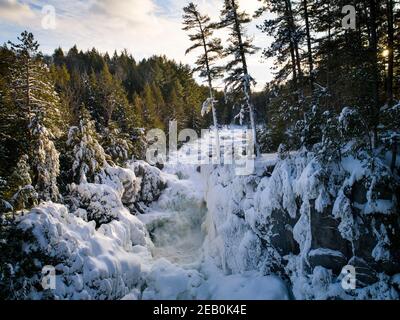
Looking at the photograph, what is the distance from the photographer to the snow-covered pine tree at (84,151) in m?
20.8

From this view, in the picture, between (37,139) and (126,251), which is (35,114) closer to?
(37,139)

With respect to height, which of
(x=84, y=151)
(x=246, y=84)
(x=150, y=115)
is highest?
(x=150, y=115)

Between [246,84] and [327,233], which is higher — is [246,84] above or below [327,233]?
above

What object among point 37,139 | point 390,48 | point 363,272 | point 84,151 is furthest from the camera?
point 84,151

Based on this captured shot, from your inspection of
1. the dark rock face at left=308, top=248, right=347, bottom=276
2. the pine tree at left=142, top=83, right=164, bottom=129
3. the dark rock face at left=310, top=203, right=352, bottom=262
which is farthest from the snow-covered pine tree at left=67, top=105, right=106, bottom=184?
the pine tree at left=142, top=83, right=164, bottom=129

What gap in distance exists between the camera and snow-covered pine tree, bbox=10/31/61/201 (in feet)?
56.7

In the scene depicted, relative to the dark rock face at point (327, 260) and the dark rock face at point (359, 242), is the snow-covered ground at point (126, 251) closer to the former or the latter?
the dark rock face at point (327, 260)

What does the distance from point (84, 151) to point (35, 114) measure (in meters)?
4.18

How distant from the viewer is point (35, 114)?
17.9 metres

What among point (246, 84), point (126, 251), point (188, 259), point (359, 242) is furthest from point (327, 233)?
point (126, 251)

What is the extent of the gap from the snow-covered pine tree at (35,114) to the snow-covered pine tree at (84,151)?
6.41 feet

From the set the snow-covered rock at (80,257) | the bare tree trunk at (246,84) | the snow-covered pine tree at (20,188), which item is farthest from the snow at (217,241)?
the bare tree trunk at (246,84)

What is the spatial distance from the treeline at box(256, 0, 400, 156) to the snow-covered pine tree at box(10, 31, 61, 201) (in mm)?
12934

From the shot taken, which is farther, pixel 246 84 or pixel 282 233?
pixel 246 84
